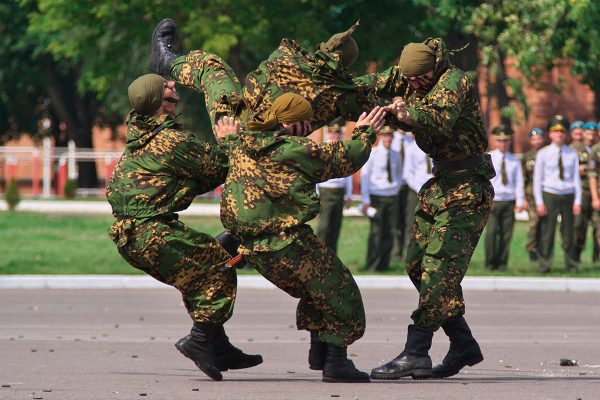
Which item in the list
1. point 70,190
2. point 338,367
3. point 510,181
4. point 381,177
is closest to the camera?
point 338,367

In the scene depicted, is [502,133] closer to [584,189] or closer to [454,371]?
[584,189]

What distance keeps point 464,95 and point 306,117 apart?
0.94 m

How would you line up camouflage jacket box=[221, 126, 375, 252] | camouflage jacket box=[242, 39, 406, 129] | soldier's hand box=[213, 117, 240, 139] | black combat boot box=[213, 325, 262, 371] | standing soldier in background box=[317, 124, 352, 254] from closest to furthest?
camouflage jacket box=[221, 126, 375, 252] → camouflage jacket box=[242, 39, 406, 129] → soldier's hand box=[213, 117, 240, 139] → black combat boot box=[213, 325, 262, 371] → standing soldier in background box=[317, 124, 352, 254]

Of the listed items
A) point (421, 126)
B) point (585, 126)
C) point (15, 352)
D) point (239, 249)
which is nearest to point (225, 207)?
point (239, 249)

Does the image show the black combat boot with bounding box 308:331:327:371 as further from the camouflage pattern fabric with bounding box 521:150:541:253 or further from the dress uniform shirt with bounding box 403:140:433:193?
the camouflage pattern fabric with bounding box 521:150:541:253

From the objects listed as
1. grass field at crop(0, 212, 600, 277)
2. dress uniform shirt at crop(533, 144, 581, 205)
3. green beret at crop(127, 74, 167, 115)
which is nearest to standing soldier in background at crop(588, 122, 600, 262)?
grass field at crop(0, 212, 600, 277)

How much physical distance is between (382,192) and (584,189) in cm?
285

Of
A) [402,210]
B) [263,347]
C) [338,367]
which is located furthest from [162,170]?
[402,210]

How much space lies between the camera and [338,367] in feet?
27.2

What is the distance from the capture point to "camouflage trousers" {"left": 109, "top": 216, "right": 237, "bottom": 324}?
8352 mm

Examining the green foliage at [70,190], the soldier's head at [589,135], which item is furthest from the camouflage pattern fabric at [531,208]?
the green foliage at [70,190]

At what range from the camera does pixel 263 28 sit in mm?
31953

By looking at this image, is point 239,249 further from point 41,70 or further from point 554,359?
point 41,70

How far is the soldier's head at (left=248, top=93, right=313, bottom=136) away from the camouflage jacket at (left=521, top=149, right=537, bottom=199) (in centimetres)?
1151
